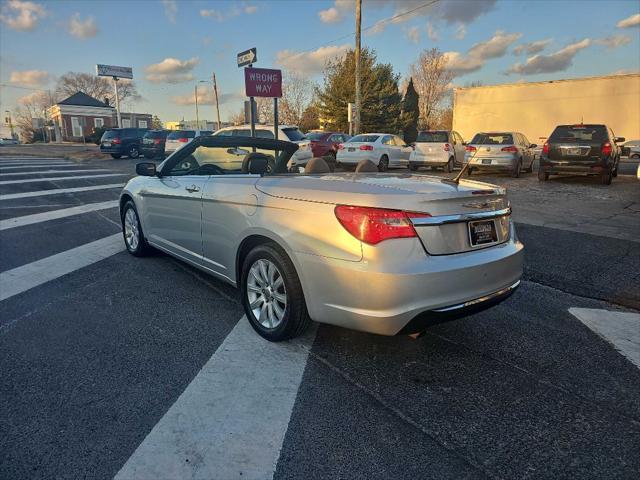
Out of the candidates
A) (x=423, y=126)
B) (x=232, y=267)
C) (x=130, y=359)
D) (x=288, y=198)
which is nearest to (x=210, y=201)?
(x=232, y=267)

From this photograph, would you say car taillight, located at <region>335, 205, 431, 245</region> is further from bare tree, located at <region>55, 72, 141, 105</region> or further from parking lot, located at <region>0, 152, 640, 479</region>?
bare tree, located at <region>55, 72, 141, 105</region>

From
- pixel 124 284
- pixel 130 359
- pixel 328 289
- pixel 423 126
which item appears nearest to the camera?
pixel 328 289

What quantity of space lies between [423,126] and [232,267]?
5986cm

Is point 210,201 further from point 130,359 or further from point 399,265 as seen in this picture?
point 399,265

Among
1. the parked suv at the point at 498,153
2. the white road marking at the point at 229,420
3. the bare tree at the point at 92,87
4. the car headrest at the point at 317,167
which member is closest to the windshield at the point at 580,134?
the parked suv at the point at 498,153

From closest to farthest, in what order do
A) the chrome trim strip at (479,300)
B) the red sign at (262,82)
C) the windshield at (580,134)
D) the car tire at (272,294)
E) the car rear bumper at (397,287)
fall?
the car rear bumper at (397,287) → the chrome trim strip at (479,300) → the car tire at (272,294) → the red sign at (262,82) → the windshield at (580,134)

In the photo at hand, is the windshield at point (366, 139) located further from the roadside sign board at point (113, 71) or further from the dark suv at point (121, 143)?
the roadside sign board at point (113, 71)

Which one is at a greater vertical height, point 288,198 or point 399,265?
point 288,198

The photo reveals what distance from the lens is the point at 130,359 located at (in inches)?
113

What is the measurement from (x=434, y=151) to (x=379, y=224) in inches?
555

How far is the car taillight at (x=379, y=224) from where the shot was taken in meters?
2.46

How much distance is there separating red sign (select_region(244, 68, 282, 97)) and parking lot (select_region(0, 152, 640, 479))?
641 cm

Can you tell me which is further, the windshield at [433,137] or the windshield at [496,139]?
the windshield at [433,137]

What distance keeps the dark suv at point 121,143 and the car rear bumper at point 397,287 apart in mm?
23621
